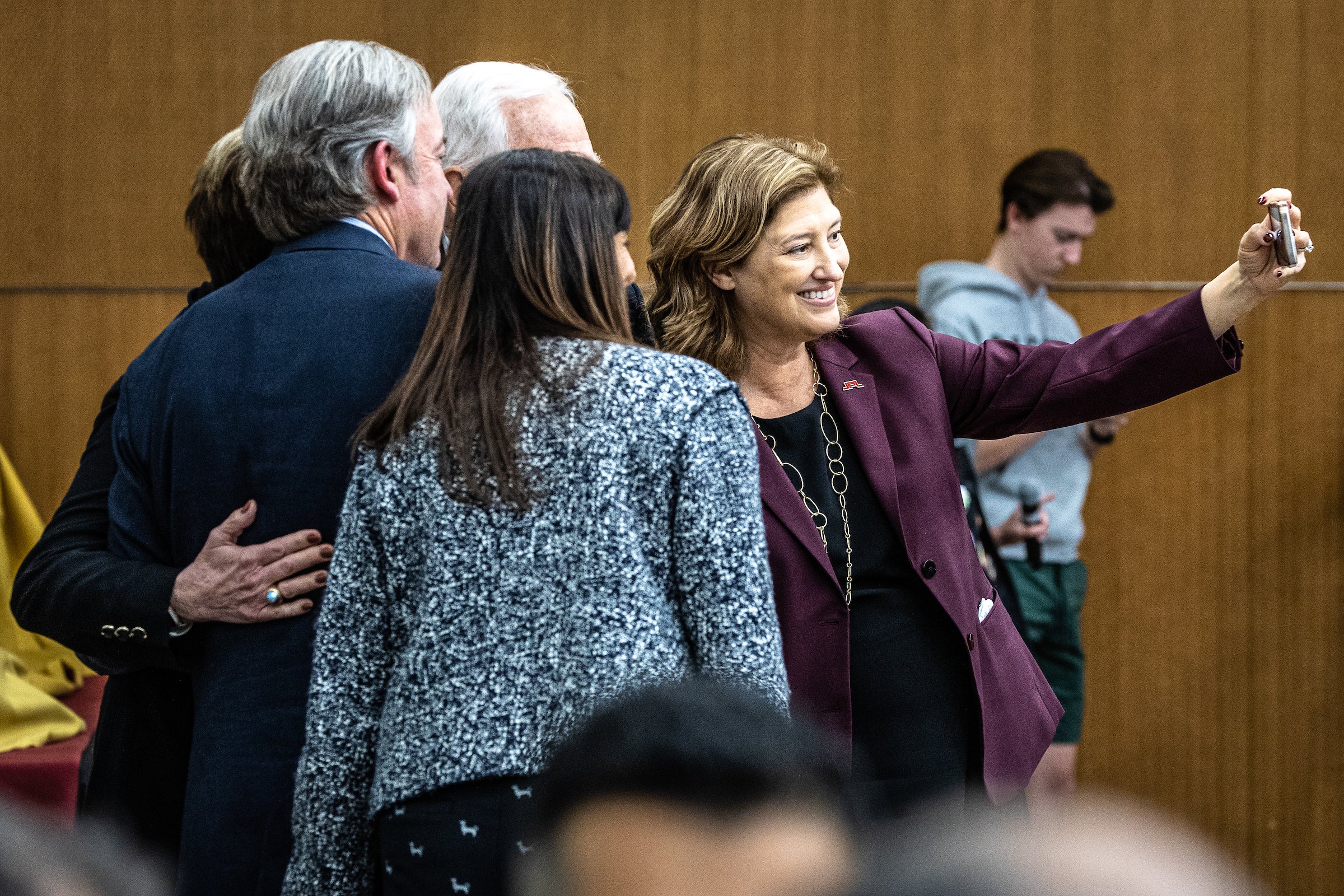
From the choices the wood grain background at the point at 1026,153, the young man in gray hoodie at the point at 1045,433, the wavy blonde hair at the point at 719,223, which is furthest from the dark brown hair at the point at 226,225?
the young man in gray hoodie at the point at 1045,433

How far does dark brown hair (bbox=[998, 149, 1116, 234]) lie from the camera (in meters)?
3.52

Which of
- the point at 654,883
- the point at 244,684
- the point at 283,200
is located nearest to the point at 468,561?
the point at 244,684

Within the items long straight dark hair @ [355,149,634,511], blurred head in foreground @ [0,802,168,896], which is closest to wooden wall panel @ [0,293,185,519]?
long straight dark hair @ [355,149,634,511]

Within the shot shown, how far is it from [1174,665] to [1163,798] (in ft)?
1.19

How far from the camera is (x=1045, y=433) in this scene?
11.7 feet

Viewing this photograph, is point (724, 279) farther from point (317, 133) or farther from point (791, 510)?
point (317, 133)

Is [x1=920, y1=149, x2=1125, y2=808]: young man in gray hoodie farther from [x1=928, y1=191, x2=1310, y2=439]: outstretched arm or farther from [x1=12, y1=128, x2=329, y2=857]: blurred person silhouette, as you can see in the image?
[x1=12, y1=128, x2=329, y2=857]: blurred person silhouette

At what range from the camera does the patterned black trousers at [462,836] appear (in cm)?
137

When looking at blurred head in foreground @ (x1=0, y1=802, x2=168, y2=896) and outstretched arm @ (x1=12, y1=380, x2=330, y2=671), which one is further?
outstretched arm @ (x1=12, y1=380, x2=330, y2=671)

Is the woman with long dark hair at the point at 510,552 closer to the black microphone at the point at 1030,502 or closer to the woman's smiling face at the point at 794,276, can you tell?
the woman's smiling face at the point at 794,276

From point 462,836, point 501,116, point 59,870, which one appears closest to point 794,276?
point 501,116

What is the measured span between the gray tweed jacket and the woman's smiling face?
575mm

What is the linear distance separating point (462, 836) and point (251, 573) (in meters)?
0.42

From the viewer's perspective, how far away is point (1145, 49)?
12.5ft
